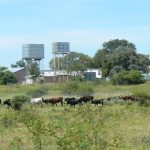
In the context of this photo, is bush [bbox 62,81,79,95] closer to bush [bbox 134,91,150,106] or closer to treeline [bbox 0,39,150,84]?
bush [bbox 134,91,150,106]

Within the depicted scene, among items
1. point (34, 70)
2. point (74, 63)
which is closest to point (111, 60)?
point (74, 63)

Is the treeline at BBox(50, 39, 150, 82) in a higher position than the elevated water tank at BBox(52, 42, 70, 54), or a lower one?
lower

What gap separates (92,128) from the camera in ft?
39.4

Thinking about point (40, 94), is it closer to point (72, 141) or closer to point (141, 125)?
point (141, 125)

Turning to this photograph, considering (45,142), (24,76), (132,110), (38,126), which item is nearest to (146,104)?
(132,110)

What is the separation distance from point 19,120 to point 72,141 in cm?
933

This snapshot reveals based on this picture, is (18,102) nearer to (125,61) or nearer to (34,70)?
(125,61)

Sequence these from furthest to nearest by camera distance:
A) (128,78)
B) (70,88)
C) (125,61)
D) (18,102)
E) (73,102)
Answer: (125,61), (128,78), (70,88), (73,102), (18,102)

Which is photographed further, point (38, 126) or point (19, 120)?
point (19, 120)

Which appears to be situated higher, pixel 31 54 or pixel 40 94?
pixel 31 54

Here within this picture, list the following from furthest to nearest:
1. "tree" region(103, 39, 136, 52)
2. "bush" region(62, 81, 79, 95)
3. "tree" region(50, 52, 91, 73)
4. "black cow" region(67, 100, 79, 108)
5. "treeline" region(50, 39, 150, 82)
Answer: "tree" region(103, 39, 136, 52) < "tree" region(50, 52, 91, 73) < "treeline" region(50, 39, 150, 82) < "bush" region(62, 81, 79, 95) < "black cow" region(67, 100, 79, 108)

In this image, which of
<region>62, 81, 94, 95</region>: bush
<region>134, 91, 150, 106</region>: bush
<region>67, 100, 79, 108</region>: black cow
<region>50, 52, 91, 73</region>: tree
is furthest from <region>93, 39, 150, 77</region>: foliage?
<region>67, 100, 79, 108</region>: black cow

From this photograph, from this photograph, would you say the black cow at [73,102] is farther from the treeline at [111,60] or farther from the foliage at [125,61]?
the foliage at [125,61]

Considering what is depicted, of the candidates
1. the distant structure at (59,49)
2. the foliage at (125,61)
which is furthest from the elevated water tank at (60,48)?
the foliage at (125,61)
